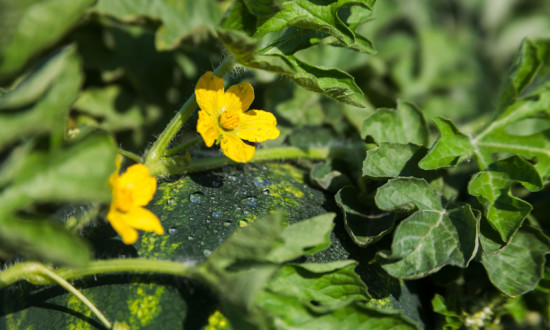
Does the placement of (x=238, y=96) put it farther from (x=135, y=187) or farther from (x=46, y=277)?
(x=46, y=277)

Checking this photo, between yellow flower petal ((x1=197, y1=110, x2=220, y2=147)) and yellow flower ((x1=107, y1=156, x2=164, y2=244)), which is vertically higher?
yellow flower petal ((x1=197, y1=110, x2=220, y2=147))

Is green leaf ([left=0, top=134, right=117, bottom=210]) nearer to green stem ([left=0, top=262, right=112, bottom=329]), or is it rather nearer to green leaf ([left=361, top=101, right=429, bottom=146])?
green stem ([left=0, top=262, right=112, bottom=329])

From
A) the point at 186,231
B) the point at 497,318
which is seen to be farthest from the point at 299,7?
the point at 497,318

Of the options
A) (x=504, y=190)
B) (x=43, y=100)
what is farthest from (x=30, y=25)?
(x=504, y=190)

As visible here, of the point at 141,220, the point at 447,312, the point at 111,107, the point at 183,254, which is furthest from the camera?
the point at 111,107

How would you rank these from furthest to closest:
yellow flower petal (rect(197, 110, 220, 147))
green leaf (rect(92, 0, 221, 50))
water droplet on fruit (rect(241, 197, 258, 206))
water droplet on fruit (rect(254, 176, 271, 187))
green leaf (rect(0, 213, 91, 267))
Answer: green leaf (rect(92, 0, 221, 50)) → water droplet on fruit (rect(254, 176, 271, 187)) → water droplet on fruit (rect(241, 197, 258, 206)) → yellow flower petal (rect(197, 110, 220, 147)) → green leaf (rect(0, 213, 91, 267))

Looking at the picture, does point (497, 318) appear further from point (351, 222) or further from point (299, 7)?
point (299, 7)

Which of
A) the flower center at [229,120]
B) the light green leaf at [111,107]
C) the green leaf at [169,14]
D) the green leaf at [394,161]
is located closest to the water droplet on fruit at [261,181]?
the flower center at [229,120]

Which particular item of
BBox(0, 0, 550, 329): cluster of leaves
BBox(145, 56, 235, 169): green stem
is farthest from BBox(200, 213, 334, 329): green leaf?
BBox(145, 56, 235, 169): green stem
